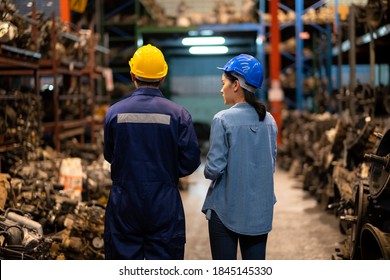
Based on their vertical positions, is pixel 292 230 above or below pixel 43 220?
below

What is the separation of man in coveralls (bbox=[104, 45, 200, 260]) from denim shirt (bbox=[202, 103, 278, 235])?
170 mm

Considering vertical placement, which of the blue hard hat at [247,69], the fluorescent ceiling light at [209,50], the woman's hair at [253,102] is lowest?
the woman's hair at [253,102]

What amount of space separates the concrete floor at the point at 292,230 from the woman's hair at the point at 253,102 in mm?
2459

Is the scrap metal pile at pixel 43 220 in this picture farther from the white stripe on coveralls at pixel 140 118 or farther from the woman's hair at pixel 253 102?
the woman's hair at pixel 253 102

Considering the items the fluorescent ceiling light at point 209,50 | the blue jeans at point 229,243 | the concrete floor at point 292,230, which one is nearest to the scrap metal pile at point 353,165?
the concrete floor at point 292,230

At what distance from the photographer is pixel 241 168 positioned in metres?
3.15

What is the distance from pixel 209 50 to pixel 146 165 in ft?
48.1

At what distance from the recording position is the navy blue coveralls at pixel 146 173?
3121 millimetres

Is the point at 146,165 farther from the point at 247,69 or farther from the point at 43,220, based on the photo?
the point at 43,220

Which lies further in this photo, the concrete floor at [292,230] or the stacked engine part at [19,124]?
the stacked engine part at [19,124]

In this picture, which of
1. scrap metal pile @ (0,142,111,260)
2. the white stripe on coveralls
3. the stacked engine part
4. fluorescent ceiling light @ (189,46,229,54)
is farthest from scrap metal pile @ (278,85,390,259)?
fluorescent ceiling light @ (189,46,229,54)

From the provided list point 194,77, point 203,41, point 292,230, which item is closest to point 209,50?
point 203,41

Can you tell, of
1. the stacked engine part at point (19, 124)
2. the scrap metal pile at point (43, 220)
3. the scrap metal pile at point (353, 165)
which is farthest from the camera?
the stacked engine part at point (19, 124)
